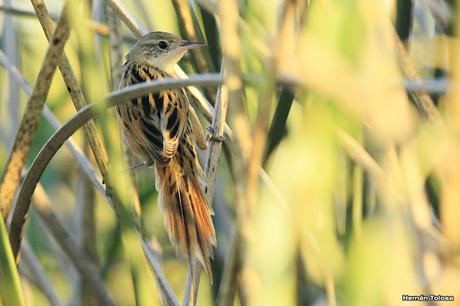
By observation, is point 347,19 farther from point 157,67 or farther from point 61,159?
point 61,159

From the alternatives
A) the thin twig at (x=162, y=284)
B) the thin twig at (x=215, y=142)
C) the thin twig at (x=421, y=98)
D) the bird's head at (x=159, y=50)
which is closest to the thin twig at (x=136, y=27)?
the thin twig at (x=215, y=142)

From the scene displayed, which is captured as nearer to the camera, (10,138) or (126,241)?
(126,241)

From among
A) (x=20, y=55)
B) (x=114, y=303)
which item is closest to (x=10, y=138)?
(x=20, y=55)

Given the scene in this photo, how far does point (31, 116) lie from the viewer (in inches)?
70.4

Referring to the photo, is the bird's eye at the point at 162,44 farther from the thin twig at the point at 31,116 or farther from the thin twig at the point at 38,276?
the thin twig at the point at 31,116

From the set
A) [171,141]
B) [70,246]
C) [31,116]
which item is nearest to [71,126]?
[31,116]

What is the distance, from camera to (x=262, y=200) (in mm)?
1231

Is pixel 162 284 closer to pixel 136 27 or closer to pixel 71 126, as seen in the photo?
pixel 71 126

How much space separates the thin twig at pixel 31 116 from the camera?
5.46 feet

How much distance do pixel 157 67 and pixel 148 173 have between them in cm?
39

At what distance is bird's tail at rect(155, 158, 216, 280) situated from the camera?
78.5 inches

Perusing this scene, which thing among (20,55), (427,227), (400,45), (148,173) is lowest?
(427,227)

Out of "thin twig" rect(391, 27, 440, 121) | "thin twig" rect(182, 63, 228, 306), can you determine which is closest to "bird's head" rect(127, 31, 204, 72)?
"thin twig" rect(182, 63, 228, 306)

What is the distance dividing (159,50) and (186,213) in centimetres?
90
